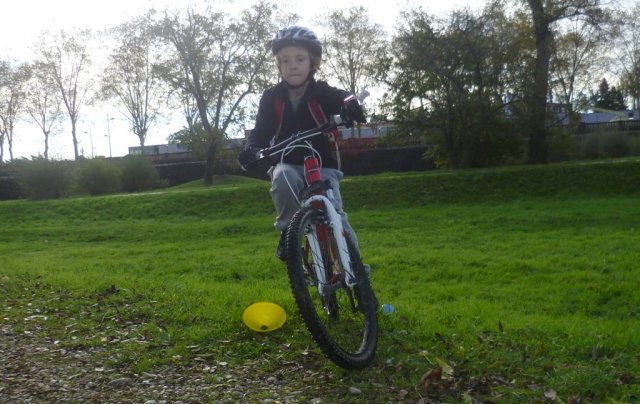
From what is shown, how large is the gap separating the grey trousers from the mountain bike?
0.11m

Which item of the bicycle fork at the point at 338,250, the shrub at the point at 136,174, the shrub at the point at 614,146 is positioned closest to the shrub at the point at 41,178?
the shrub at the point at 136,174

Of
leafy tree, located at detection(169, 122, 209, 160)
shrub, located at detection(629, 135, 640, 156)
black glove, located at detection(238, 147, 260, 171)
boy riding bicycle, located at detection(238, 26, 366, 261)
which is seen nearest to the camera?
black glove, located at detection(238, 147, 260, 171)

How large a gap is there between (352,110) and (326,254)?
0.94 meters

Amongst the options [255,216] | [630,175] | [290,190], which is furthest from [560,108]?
[290,190]

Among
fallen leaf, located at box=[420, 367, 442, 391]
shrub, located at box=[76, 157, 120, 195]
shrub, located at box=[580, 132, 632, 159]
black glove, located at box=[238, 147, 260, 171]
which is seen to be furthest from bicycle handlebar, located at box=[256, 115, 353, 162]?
shrub, located at box=[580, 132, 632, 159]

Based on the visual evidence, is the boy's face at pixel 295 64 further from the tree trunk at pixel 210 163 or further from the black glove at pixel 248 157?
the tree trunk at pixel 210 163

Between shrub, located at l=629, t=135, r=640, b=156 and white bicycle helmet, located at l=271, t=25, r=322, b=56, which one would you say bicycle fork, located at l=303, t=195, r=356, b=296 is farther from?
shrub, located at l=629, t=135, r=640, b=156

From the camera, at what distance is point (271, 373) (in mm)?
4566

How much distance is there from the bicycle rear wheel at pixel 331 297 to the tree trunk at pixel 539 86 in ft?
92.1

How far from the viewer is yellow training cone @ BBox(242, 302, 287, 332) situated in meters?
5.35

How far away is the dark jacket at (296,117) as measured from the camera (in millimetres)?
5129

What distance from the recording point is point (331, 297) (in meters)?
5.20

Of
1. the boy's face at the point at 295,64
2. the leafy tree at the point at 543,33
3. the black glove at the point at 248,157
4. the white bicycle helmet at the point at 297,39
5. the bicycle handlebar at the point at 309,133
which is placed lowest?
the black glove at the point at 248,157

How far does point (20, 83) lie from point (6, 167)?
11.7 metres
